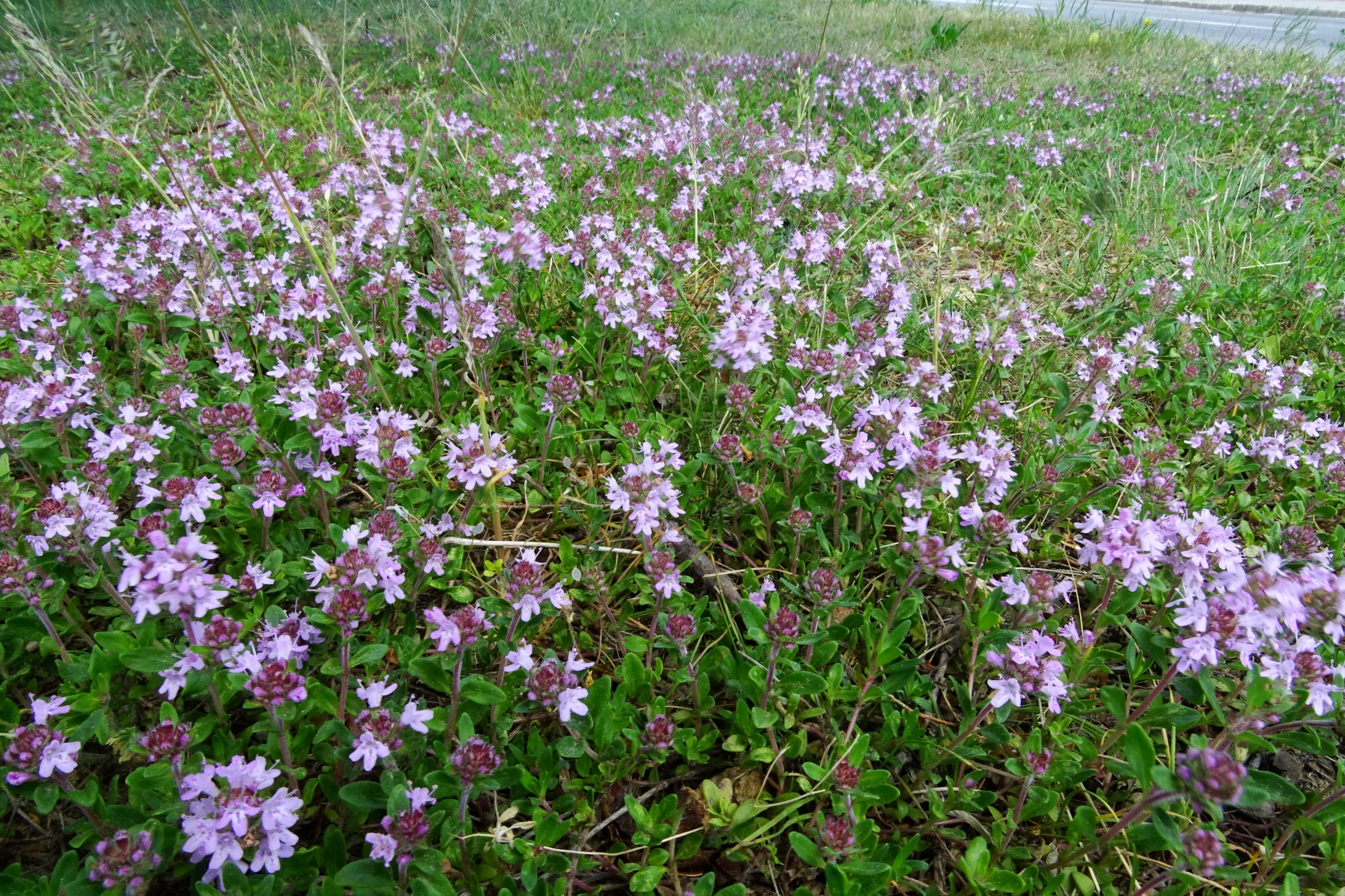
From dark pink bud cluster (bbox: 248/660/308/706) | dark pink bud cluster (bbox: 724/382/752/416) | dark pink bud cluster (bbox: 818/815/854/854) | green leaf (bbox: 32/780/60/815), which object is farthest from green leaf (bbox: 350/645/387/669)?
dark pink bud cluster (bbox: 724/382/752/416)

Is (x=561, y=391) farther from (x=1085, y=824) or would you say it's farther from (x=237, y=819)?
(x=1085, y=824)

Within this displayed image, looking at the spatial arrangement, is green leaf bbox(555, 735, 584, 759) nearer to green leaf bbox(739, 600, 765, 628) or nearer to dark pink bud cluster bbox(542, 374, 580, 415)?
green leaf bbox(739, 600, 765, 628)

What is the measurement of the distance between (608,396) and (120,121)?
5791mm

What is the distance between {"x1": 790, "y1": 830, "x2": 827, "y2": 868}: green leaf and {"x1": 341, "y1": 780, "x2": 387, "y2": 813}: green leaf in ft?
3.54

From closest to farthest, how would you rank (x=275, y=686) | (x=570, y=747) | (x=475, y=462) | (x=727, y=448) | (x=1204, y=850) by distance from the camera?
(x=1204, y=850), (x=275, y=686), (x=570, y=747), (x=475, y=462), (x=727, y=448)

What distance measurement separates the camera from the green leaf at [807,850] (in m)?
1.84

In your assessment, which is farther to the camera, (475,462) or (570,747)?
(475,462)

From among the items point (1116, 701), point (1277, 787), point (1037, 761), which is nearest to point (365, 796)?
point (1037, 761)

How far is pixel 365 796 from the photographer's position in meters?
1.86

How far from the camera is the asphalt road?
1466 cm

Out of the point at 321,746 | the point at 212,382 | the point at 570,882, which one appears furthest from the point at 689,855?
the point at 212,382

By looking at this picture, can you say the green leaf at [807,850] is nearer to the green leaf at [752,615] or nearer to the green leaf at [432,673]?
the green leaf at [752,615]

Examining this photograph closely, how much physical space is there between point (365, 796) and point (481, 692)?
1.24 ft

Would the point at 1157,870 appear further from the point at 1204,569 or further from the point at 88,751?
the point at 88,751
